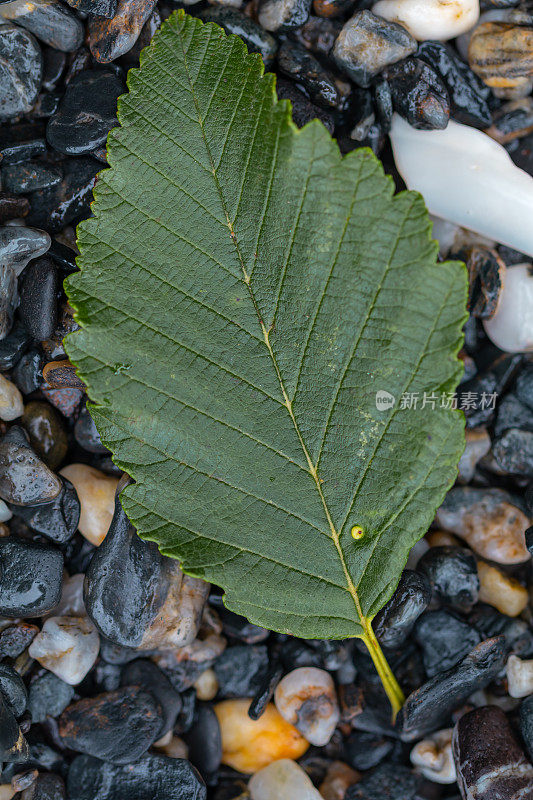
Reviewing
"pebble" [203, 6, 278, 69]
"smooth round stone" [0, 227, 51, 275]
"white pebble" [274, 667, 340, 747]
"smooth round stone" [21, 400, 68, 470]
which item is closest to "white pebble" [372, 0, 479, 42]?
"pebble" [203, 6, 278, 69]

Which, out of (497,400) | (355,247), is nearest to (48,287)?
(355,247)

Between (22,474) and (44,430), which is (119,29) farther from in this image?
(22,474)

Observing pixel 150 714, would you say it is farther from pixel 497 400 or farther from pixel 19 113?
pixel 19 113

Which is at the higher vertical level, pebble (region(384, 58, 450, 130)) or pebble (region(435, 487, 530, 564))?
pebble (region(384, 58, 450, 130))

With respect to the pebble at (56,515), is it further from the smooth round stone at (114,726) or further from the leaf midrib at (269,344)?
the leaf midrib at (269,344)

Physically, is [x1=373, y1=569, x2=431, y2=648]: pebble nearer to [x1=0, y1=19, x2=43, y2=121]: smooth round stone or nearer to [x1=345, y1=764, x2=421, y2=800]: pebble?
[x1=345, y1=764, x2=421, y2=800]: pebble

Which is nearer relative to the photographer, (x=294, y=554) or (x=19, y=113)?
(x=294, y=554)

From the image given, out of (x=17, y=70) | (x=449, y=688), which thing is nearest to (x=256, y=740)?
(x=449, y=688)
